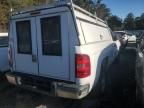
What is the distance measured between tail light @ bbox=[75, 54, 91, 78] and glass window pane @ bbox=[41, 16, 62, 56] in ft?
1.68

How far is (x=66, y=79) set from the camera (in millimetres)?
4684

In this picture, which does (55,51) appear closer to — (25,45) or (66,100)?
(25,45)

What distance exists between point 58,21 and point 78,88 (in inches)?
54.7

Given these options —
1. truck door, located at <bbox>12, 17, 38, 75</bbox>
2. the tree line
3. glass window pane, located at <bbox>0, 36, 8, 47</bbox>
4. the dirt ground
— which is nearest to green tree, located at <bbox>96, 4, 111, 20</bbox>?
the tree line

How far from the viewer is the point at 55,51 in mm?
4875

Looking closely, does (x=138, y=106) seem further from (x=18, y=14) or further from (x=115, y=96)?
(x=18, y=14)

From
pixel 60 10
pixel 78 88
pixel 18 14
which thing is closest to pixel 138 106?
pixel 78 88

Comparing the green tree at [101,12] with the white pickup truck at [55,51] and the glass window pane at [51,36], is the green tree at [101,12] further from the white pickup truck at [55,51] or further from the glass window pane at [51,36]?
the glass window pane at [51,36]

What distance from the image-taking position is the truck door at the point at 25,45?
525 cm

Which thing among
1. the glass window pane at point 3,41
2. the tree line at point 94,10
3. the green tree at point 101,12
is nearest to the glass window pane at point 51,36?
the glass window pane at point 3,41

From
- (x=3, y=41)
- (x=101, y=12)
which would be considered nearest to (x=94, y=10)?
(x=101, y=12)

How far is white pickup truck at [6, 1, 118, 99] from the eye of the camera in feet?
14.8

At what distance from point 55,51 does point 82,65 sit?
2.42 feet

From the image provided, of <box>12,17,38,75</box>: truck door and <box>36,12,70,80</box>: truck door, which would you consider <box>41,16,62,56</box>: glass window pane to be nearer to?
<box>36,12,70,80</box>: truck door
